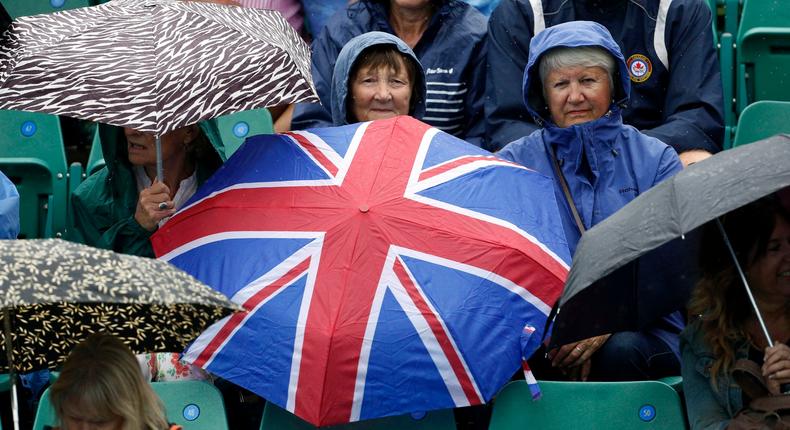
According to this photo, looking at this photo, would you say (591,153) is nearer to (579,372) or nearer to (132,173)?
(579,372)

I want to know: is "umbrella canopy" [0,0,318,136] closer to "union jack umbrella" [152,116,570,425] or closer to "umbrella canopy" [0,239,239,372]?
"union jack umbrella" [152,116,570,425]

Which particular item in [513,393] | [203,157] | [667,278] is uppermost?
[203,157]

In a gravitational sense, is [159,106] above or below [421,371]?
above

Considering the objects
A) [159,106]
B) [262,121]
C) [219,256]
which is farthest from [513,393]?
[262,121]

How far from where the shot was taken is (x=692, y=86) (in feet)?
20.3

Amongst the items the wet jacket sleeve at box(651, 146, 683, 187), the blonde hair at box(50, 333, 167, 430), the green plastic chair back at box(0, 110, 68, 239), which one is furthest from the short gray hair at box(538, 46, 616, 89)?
the blonde hair at box(50, 333, 167, 430)

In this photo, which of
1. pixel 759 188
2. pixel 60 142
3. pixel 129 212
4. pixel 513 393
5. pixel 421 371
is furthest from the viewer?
pixel 60 142

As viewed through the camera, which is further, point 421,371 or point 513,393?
point 513,393

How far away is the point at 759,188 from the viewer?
3.72 m

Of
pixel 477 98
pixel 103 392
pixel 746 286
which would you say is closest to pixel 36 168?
pixel 477 98

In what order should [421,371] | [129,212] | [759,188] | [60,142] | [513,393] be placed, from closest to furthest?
1. [759,188]
2. [421,371]
3. [513,393]
4. [129,212]
5. [60,142]

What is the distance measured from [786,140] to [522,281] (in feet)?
3.25

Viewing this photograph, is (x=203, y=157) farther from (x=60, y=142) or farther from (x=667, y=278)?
(x=667, y=278)

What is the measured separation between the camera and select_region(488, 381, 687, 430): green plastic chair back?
4656 millimetres
